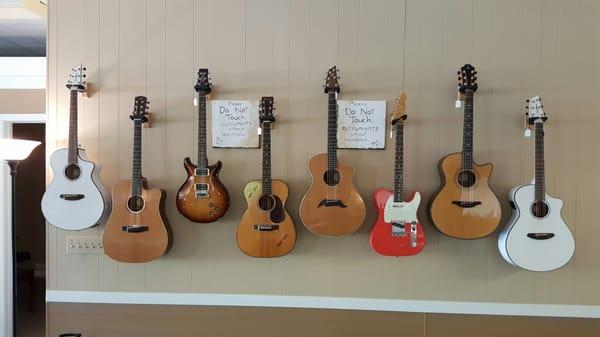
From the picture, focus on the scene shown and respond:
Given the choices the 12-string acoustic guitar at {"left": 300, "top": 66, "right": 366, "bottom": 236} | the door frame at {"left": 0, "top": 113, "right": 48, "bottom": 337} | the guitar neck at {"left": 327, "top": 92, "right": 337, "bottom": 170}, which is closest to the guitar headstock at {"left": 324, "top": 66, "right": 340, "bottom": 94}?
the guitar neck at {"left": 327, "top": 92, "right": 337, "bottom": 170}

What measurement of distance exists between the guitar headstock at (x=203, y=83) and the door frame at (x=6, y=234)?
4.45ft

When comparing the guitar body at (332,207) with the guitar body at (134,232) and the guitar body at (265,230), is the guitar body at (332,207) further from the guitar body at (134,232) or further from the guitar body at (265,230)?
the guitar body at (134,232)

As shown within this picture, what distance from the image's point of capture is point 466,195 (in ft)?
5.41

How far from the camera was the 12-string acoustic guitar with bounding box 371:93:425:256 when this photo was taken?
65.4 inches

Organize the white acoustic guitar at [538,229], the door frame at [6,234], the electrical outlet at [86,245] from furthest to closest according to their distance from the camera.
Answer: the door frame at [6,234]
the electrical outlet at [86,245]
the white acoustic guitar at [538,229]

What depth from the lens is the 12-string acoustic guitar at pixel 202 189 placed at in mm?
1705

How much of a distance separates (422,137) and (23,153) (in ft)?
6.80

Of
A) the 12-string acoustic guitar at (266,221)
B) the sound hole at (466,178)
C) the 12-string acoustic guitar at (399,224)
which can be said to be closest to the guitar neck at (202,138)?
the 12-string acoustic guitar at (266,221)

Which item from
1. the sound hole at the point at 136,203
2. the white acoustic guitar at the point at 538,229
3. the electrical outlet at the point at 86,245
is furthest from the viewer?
the electrical outlet at the point at 86,245

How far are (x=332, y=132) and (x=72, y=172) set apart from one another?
4.41 ft

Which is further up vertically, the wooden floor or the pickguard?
the pickguard

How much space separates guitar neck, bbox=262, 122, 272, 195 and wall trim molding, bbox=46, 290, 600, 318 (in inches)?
24.0

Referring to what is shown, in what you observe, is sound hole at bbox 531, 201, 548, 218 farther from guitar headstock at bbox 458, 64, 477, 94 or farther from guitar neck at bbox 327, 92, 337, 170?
guitar neck at bbox 327, 92, 337, 170

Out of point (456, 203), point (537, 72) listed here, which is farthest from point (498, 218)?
point (537, 72)
